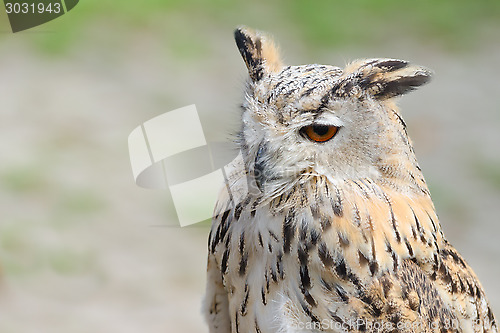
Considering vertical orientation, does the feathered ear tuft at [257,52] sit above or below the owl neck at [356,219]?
above

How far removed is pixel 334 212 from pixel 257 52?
1.43 ft

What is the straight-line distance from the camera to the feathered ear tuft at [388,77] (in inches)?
60.2

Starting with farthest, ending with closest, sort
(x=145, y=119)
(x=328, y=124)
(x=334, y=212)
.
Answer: (x=145, y=119) → (x=334, y=212) → (x=328, y=124)

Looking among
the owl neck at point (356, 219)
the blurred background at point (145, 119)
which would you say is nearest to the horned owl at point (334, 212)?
the owl neck at point (356, 219)

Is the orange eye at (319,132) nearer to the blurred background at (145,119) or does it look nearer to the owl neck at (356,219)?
the owl neck at (356,219)

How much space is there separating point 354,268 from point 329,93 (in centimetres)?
43

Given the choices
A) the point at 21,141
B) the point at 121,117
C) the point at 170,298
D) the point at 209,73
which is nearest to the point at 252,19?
the point at 209,73

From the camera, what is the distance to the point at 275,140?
1.53m

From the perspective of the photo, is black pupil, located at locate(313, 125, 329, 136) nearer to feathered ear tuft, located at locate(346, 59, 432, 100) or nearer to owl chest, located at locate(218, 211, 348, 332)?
feathered ear tuft, located at locate(346, 59, 432, 100)

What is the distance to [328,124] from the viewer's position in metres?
1.50

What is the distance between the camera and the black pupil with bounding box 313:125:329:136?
1.50m

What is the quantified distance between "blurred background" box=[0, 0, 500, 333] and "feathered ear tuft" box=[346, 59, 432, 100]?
131cm

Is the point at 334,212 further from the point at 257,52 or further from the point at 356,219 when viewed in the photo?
the point at 257,52

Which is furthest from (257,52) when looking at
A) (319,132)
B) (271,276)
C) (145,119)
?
(145,119)
